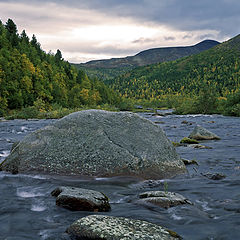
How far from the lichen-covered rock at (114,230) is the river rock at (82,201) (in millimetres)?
876

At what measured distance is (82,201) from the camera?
458 cm

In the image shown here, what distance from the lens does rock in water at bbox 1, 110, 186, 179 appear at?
6879 mm

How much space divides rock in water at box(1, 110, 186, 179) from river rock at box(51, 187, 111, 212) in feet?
6.18

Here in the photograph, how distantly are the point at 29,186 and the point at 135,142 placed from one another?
3.06 m

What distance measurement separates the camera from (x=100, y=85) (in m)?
111

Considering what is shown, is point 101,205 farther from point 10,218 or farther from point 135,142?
point 135,142

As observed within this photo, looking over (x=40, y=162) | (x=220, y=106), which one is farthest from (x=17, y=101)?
(x=40, y=162)

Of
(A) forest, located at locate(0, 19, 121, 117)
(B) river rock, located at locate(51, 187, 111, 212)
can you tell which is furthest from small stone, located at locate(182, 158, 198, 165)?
(A) forest, located at locate(0, 19, 121, 117)

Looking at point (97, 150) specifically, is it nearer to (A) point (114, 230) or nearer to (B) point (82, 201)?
(B) point (82, 201)

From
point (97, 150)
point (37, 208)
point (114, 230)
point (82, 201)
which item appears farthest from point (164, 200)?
point (97, 150)

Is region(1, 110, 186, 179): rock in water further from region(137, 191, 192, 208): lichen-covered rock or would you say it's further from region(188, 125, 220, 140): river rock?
region(188, 125, 220, 140): river rock

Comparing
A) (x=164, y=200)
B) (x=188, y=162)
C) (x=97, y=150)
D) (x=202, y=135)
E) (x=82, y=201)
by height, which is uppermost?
(x=97, y=150)

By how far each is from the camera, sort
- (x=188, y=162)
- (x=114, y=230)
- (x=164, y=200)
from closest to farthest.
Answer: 1. (x=114, y=230)
2. (x=164, y=200)
3. (x=188, y=162)

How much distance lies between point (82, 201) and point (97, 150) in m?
2.57
